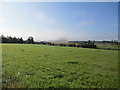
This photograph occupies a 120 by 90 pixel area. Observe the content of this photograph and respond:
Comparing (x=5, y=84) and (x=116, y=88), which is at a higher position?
(x=5, y=84)

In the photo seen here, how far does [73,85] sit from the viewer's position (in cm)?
407

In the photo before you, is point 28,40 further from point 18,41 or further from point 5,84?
point 5,84

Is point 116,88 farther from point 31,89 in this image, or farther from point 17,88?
point 17,88

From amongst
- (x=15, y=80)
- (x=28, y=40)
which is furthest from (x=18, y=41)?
(x=15, y=80)

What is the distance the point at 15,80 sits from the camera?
14.2 ft

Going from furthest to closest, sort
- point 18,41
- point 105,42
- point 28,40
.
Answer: point 28,40, point 18,41, point 105,42

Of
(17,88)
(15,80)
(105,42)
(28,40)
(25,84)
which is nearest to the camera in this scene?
(17,88)

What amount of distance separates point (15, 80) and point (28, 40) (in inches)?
3707

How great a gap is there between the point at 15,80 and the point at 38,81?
99 cm

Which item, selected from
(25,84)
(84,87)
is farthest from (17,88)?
(84,87)

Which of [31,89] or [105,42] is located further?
[105,42]

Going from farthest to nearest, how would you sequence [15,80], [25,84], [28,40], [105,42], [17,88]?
[28,40] → [105,42] → [15,80] → [25,84] → [17,88]

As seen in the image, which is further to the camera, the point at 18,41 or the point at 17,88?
the point at 18,41

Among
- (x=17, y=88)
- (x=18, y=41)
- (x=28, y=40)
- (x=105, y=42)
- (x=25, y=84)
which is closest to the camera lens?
(x=17, y=88)
